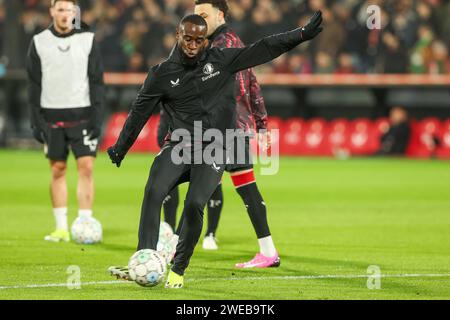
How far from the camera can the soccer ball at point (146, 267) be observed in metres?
8.16

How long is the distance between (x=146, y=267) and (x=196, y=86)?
1.50 meters

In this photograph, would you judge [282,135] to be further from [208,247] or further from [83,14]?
[208,247]

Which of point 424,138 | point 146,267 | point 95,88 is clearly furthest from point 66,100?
point 424,138

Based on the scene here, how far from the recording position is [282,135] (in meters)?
29.3

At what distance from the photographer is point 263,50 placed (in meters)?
8.62

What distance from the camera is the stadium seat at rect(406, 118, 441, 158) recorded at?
26.7 meters

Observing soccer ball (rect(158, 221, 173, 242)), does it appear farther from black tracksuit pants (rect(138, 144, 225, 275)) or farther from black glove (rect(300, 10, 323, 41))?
black glove (rect(300, 10, 323, 41))

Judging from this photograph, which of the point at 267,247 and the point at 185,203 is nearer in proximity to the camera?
the point at 185,203

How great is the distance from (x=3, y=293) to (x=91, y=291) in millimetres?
670

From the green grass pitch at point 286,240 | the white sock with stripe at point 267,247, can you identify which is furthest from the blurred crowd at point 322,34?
the white sock with stripe at point 267,247

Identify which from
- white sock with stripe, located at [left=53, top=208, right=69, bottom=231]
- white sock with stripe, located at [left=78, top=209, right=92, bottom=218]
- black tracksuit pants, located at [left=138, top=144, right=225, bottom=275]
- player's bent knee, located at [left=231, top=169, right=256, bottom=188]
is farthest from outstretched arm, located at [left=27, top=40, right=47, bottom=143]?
black tracksuit pants, located at [left=138, top=144, right=225, bottom=275]

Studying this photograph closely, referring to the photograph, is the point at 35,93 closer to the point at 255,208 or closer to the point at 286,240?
the point at 286,240
